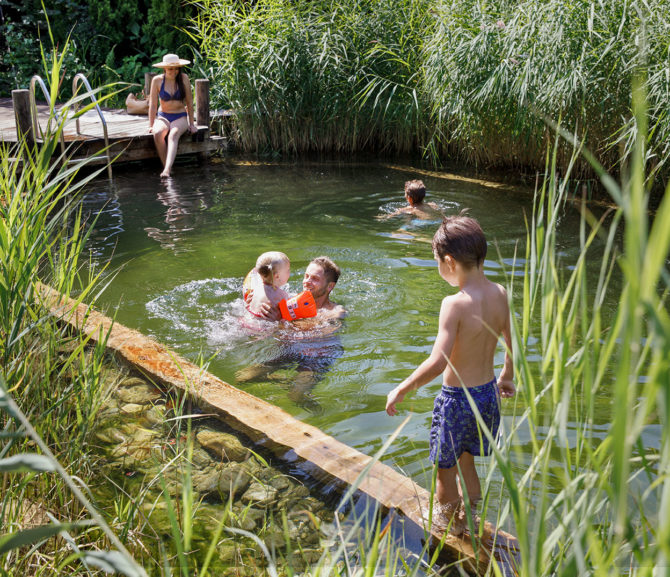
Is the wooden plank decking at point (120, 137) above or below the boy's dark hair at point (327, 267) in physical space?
above

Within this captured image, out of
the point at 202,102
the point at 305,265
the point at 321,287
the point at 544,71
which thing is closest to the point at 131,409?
the point at 321,287

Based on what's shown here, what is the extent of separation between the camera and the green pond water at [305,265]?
173 inches

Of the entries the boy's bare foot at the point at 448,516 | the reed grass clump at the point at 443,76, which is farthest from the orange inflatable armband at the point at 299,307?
the reed grass clump at the point at 443,76

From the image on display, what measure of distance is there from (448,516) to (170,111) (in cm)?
948

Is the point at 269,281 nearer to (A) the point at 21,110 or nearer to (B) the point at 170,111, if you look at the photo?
(A) the point at 21,110

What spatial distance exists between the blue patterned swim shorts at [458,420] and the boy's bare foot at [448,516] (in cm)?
17

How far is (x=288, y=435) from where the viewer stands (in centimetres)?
342

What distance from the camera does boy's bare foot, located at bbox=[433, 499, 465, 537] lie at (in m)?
2.91

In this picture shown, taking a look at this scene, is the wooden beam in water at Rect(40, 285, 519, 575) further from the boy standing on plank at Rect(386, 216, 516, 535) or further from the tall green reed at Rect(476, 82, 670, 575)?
the tall green reed at Rect(476, 82, 670, 575)

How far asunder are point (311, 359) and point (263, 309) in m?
0.57

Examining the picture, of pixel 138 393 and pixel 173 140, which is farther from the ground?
pixel 173 140

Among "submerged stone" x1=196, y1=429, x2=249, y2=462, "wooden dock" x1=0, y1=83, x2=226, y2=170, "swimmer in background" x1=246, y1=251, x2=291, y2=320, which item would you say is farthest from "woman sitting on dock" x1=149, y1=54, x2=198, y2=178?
"submerged stone" x1=196, y1=429, x2=249, y2=462

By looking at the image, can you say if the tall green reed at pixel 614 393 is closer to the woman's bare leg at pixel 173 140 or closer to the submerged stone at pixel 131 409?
the submerged stone at pixel 131 409

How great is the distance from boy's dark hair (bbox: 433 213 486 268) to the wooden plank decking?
8.24 m
